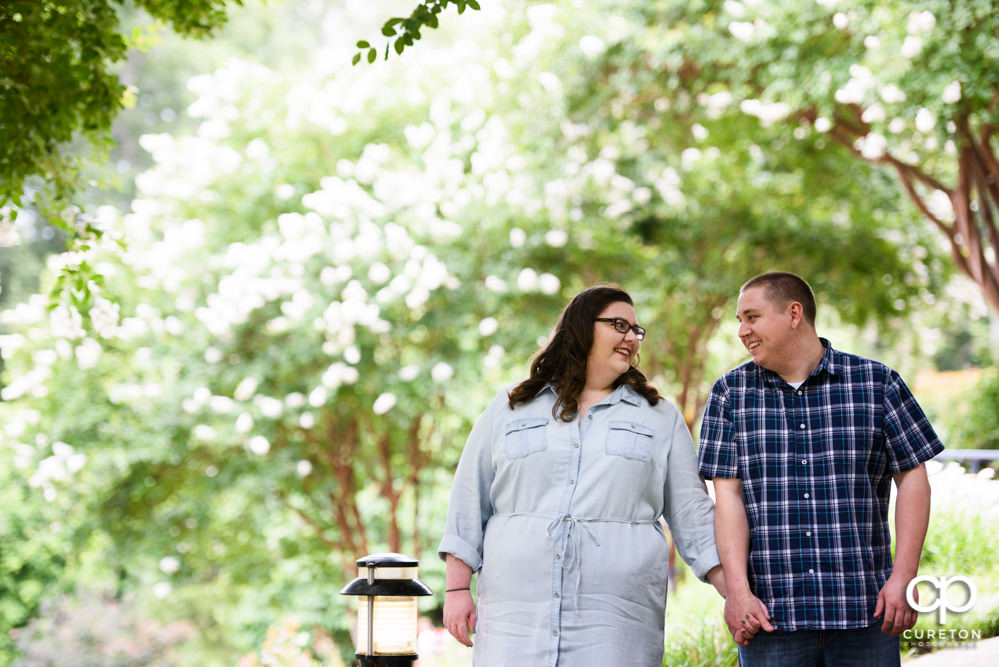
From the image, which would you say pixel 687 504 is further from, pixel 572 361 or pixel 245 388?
pixel 245 388

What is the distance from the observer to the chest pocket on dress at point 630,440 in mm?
2611

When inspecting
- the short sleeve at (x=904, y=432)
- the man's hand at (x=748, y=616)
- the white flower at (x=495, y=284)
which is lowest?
the man's hand at (x=748, y=616)

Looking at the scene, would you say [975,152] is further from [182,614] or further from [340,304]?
[182,614]

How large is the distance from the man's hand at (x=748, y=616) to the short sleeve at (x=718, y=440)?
0.96 ft

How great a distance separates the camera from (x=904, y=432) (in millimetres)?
2479

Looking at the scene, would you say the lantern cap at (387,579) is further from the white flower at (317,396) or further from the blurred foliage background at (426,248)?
the white flower at (317,396)

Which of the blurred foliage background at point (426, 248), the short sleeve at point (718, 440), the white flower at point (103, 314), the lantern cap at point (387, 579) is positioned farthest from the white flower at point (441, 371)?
the short sleeve at point (718, 440)

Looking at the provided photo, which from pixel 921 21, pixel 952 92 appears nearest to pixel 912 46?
pixel 921 21

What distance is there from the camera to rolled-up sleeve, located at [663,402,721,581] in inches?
103

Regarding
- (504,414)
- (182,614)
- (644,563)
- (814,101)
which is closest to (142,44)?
(504,414)

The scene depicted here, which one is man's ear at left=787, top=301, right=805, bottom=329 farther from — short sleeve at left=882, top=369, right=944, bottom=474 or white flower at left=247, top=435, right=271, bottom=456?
white flower at left=247, top=435, right=271, bottom=456

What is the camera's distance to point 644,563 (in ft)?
8.44

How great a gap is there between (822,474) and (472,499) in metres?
0.88

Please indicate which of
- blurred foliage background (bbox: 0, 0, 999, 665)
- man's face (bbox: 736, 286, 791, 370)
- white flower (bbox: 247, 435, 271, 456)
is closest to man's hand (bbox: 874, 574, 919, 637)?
man's face (bbox: 736, 286, 791, 370)
